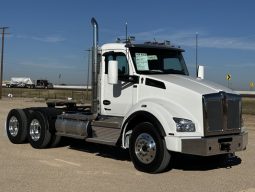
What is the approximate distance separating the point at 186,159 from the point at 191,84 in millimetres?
2479

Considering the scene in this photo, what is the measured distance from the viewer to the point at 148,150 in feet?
30.9

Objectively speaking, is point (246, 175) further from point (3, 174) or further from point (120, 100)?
point (3, 174)

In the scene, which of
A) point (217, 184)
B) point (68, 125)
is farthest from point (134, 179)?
point (68, 125)

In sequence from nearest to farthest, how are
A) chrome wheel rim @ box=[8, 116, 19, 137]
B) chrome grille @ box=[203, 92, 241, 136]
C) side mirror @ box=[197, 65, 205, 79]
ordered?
1. chrome grille @ box=[203, 92, 241, 136]
2. side mirror @ box=[197, 65, 205, 79]
3. chrome wheel rim @ box=[8, 116, 19, 137]

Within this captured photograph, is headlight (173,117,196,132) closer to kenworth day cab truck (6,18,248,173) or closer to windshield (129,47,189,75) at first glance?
kenworth day cab truck (6,18,248,173)

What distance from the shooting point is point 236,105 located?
31.8 feet

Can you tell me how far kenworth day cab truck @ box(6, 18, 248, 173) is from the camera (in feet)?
29.8

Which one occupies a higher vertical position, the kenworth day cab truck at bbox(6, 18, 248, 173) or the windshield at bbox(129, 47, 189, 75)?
the windshield at bbox(129, 47, 189, 75)

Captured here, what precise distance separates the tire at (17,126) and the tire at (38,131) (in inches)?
8.8

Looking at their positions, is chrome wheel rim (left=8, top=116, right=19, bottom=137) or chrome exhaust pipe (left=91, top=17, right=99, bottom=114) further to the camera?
chrome wheel rim (left=8, top=116, right=19, bottom=137)

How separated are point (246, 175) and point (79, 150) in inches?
184

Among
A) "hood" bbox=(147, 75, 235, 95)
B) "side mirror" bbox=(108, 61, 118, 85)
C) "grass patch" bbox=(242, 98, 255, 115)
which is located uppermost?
"side mirror" bbox=(108, 61, 118, 85)

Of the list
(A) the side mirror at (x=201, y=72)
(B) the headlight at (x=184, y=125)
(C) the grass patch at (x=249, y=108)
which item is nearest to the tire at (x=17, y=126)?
(A) the side mirror at (x=201, y=72)

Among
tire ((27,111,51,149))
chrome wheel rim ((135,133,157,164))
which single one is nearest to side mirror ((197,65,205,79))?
chrome wheel rim ((135,133,157,164))
